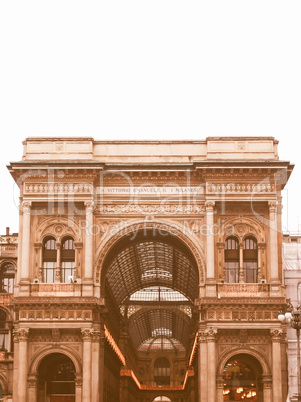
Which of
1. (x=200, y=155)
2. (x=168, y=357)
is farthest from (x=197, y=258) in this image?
(x=168, y=357)

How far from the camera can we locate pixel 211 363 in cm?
5562

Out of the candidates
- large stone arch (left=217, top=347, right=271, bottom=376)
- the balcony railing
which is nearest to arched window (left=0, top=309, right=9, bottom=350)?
large stone arch (left=217, top=347, right=271, bottom=376)

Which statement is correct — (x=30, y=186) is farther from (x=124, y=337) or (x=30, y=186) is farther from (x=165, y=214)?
(x=124, y=337)

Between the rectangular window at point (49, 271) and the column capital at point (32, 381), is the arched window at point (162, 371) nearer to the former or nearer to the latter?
the rectangular window at point (49, 271)

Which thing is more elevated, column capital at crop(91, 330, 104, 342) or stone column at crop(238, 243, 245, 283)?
stone column at crop(238, 243, 245, 283)

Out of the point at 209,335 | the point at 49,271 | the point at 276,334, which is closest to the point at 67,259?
the point at 49,271

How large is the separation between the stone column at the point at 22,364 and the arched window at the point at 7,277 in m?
13.0

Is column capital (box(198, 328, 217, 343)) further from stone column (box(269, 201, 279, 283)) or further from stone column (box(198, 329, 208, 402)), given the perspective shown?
stone column (box(269, 201, 279, 283))

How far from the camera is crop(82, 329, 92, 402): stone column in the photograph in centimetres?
5506

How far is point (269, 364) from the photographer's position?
2202 inches

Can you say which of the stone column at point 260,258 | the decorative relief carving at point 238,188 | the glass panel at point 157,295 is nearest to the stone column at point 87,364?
the stone column at point 260,258

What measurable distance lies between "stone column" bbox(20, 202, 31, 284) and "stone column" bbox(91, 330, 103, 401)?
6162 mm

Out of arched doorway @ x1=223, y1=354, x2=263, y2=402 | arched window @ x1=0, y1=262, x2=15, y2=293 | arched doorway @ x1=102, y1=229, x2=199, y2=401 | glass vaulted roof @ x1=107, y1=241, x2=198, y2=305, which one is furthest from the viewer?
glass vaulted roof @ x1=107, y1=241, x2=198, y2=305

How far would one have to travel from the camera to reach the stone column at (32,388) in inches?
2205
